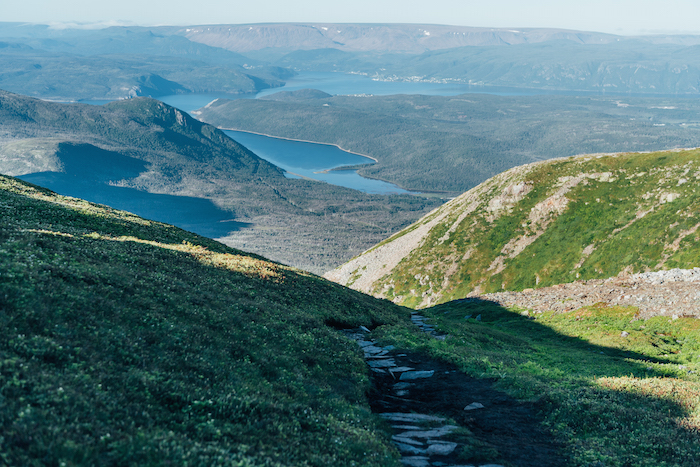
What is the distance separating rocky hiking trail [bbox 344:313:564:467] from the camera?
46.7 ft

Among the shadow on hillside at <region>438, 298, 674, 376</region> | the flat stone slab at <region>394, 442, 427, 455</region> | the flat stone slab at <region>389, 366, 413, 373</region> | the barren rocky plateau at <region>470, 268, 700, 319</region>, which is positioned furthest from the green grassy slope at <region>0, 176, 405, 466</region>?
the barren rocky plateau at <region>470, 268, 700, 319</region>

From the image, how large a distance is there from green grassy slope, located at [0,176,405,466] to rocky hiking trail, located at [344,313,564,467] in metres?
1.39

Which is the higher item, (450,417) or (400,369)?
(450,417)

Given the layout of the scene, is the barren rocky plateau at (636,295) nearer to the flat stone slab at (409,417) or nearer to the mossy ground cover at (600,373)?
the mossy ground cover at (600,373)

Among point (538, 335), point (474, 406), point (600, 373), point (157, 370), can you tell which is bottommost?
point (538, 335)

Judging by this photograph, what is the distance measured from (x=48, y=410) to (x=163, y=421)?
8.43 ft

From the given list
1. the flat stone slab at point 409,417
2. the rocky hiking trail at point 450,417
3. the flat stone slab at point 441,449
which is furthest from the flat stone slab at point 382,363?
the flat stone slab at point 441,449

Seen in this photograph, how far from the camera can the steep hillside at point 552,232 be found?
2702 inches

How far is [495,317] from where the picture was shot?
56156 mm

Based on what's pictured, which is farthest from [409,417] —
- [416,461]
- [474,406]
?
[416,461]

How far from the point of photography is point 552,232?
8606 cm

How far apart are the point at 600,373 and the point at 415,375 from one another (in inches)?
545

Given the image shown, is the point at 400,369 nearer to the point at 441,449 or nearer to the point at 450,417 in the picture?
the point at 450,417

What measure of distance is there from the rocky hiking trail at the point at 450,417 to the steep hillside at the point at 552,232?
52070 mm
